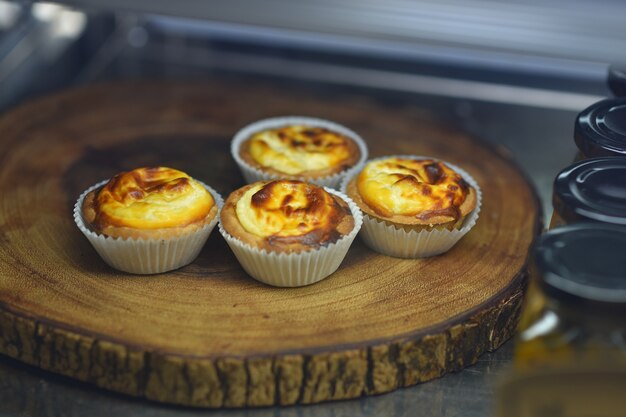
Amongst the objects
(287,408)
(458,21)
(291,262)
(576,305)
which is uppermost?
(458,21)

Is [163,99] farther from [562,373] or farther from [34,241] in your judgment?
→ [562,373]

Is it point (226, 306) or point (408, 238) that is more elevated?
point (408, 238)

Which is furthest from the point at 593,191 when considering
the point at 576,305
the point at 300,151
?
the point at 300,151

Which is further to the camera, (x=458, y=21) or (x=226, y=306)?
(x=226, y=306)

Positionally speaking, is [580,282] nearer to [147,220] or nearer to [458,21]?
[458,21]

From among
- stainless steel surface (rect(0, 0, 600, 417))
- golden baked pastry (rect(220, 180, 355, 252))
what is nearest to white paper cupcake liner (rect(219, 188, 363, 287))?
golden baked pastry (rect(220, 180, 355, 252))

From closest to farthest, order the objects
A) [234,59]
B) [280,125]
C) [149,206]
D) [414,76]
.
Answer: [149,206]
[280,125]
[414,76]
[234,59]
